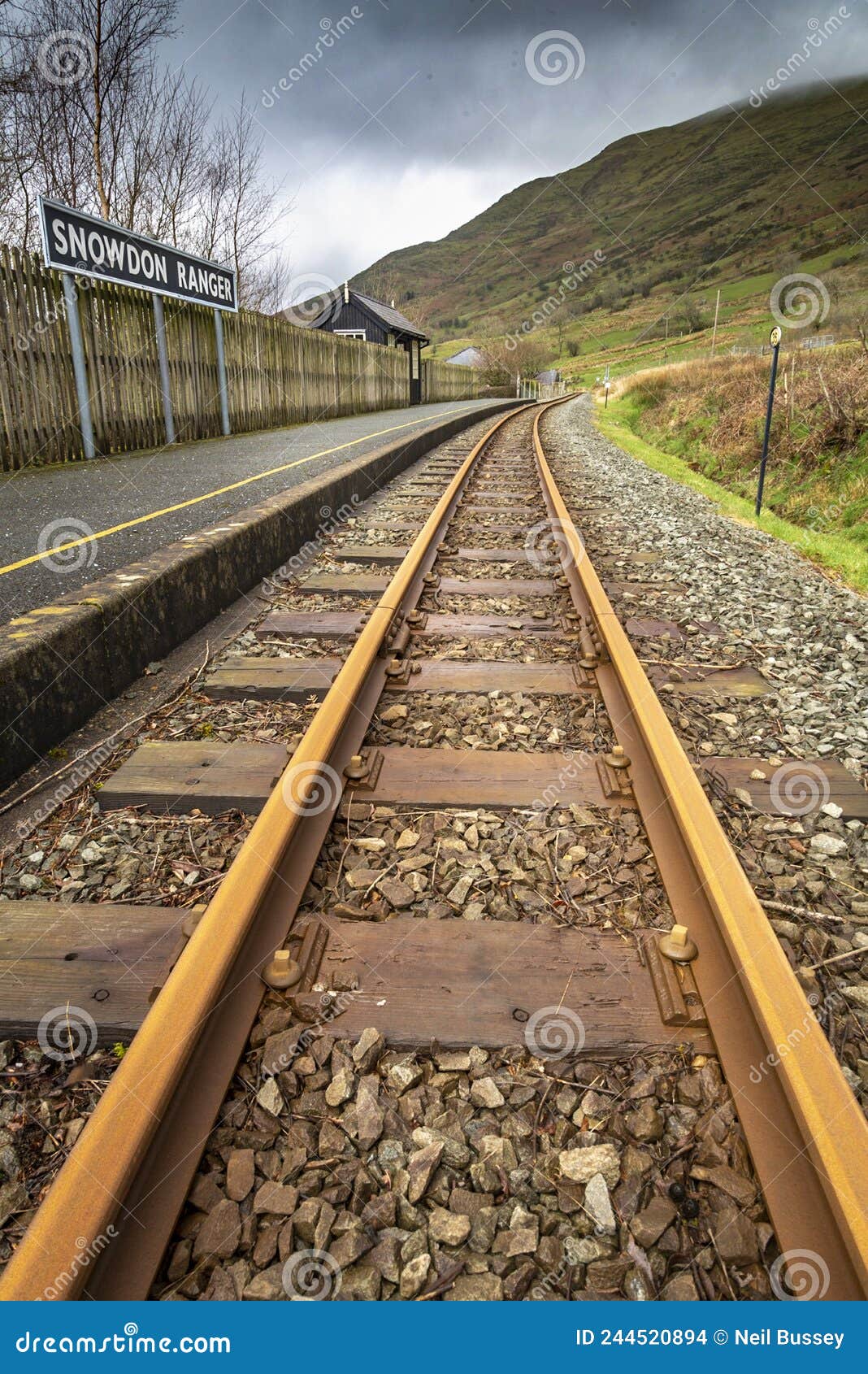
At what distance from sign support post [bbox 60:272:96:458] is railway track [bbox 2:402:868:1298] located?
22.1 feet

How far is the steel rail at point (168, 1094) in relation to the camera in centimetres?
98

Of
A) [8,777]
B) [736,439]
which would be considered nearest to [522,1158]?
[8,777]

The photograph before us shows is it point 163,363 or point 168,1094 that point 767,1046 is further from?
point 163,363

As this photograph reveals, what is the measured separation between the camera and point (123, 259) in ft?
27.5

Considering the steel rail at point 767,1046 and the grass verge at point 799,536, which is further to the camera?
the grass verge at point 799,536

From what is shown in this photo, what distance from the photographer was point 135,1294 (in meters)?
1.00

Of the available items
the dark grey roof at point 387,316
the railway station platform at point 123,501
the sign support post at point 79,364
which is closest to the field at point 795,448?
the railway station platform at point 123,501

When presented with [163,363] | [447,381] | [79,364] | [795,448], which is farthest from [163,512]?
[447,381]

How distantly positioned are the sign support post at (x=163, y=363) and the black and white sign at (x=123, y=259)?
8.6 inches

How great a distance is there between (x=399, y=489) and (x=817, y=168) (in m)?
240

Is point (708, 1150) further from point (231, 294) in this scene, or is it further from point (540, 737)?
point (231, 294)

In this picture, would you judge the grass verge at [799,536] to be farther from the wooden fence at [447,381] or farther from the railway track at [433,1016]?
the wooden fence at [447,381]

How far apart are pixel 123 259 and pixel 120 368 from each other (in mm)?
1110

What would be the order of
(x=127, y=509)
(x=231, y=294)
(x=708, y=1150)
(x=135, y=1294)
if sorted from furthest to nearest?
(x=231, y=294), (x=127, y=509), (x=708, y=1150), (x=135, y=1294)
